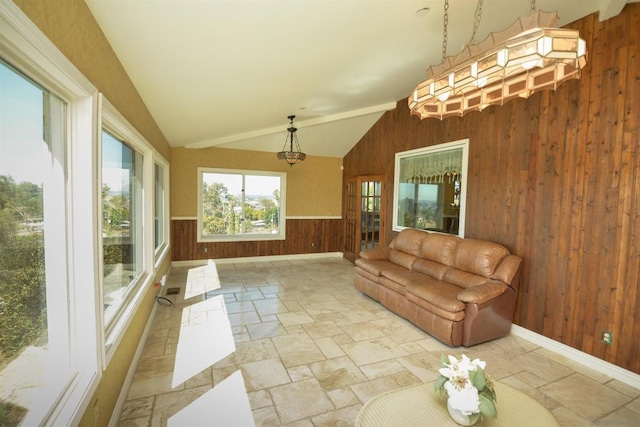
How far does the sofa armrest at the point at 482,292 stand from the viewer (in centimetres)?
298

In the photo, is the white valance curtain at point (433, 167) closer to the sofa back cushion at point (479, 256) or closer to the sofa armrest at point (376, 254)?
the sofa back cushion at point (479, 256)

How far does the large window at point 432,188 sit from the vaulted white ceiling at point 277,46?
118 cm

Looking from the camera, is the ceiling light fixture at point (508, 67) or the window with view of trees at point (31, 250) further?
the ceiling light fixture at point (508, 67)

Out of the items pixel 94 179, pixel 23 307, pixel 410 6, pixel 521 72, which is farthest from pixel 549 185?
pixel 23 307

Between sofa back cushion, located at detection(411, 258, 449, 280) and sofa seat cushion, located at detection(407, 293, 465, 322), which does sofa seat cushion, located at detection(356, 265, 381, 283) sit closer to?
sofa back cushion, located at detection(411, 258, 449, 280)

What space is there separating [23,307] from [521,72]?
281cm

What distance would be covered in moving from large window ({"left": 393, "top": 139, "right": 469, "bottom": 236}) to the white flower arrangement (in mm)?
3083

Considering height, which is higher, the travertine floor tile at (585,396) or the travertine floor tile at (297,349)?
the travertine floor tile at (297,349)

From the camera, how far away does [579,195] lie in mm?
2887

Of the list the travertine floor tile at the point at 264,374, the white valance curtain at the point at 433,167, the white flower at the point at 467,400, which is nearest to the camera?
the white flower at the point at 467,400

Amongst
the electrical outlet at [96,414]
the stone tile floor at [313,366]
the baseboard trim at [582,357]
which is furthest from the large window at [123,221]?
the baseboard trim at [582,357]

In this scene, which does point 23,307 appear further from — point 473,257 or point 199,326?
point 473,257

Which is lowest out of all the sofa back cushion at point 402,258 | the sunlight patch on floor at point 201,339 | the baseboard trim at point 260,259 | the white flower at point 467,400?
the sunlight patch on floor at point 201,339

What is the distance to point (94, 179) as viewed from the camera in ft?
5.41
